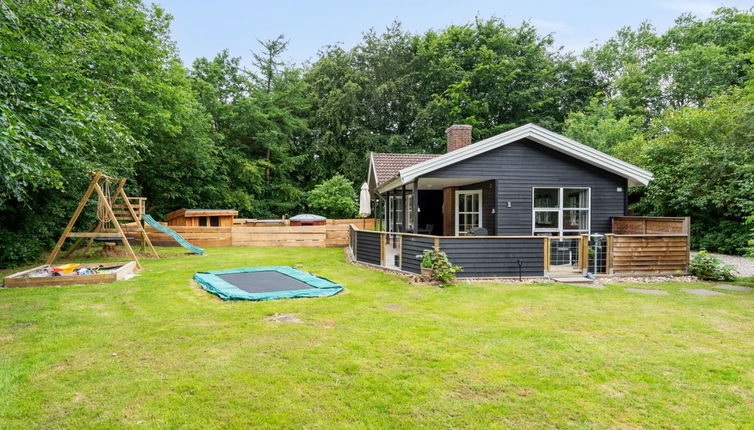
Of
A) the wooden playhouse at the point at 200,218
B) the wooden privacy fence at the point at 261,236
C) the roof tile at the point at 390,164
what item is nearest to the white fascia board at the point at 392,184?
the roof tile at the point at 390,164

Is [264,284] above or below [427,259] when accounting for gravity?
below

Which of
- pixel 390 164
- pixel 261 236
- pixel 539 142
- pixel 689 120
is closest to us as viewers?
pixel 539 142

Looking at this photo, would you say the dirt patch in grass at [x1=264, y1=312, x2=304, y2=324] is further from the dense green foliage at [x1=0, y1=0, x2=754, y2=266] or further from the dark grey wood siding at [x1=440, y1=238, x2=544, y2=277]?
the dense green foliage at [x1=0, y1=0, x2=754, y2=266]

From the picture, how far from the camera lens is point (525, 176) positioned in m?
11.1

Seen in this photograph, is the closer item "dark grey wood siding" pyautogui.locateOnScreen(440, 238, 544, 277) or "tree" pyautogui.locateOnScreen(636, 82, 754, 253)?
"dark grey wood siding" pyautogui.locateOnScreen(440, 238, 544, 277)

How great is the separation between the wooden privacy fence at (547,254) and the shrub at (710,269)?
24cm

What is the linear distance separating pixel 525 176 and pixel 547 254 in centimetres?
293

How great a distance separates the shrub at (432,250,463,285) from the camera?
27.0 ft

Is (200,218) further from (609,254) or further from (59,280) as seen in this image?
(609,254)

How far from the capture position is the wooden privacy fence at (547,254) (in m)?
8.82

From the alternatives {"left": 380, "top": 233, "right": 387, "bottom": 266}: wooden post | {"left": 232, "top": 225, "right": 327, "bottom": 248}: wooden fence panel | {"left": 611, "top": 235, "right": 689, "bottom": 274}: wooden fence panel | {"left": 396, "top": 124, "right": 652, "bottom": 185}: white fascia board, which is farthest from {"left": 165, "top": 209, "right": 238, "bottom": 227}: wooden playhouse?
{"left": 611, "top": 235, "right": 689, "bottom": 274}: wooden fence panel

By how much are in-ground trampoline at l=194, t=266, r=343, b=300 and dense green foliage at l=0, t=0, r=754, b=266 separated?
3.92m

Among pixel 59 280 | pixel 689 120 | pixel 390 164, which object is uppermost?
pixel 689 120

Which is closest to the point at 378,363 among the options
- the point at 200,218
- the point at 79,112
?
the point at 79,112
